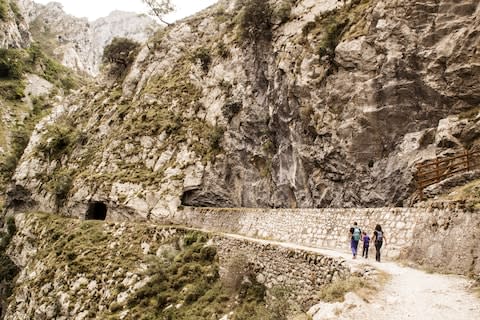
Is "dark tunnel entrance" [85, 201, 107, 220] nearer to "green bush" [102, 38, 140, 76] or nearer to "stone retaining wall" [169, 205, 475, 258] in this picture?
"stone retaining wall" [169, 205, 475, 258]

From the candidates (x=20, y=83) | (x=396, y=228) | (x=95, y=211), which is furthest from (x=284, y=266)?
(x=20, y=83)

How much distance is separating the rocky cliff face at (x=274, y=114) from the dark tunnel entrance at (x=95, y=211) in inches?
42.1

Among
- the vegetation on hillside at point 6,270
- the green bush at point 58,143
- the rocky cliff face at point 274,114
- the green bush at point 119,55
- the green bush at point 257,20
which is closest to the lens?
the rocky cliff face at point 274,114

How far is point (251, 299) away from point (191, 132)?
2406cm

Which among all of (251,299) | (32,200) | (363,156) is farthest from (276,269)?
(32,200)

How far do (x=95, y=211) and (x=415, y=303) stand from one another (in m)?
37.9

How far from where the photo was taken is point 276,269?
1578 cm

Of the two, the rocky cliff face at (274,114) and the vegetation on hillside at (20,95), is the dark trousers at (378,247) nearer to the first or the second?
the rocky cliff face at (274,114)

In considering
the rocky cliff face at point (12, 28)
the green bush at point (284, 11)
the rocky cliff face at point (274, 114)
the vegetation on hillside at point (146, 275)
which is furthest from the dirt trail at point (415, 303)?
the rocky cliff face at point (12, 28)

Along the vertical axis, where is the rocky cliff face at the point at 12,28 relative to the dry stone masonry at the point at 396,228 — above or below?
above

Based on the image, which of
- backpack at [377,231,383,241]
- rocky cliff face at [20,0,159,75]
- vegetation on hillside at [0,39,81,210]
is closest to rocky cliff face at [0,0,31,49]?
vegetation on hillside at [0,39,81,210]

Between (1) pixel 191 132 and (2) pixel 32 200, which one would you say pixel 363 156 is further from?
(2) pixel 32 200

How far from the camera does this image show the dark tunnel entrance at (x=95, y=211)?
126 ft

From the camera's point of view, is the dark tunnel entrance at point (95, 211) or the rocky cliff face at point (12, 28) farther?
the rocky cliff face at point (12, 28)
